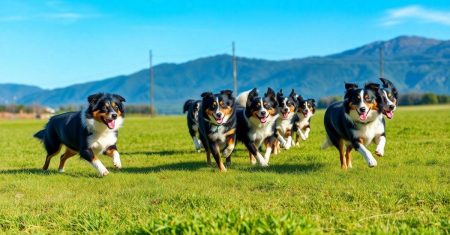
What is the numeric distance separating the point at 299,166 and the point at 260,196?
3.26 m

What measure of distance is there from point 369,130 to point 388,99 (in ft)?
4.08

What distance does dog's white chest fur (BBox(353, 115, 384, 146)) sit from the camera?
32.0ft

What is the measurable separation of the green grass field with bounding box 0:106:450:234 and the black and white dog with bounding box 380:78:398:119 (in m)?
0.97

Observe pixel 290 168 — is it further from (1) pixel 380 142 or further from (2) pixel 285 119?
(2) pixel 285 119

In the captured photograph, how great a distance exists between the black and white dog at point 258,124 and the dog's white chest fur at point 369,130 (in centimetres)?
224

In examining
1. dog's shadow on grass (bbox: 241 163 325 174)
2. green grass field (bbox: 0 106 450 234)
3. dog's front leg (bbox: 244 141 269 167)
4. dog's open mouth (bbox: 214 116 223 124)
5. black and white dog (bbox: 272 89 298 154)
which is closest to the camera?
green grass field (bbox: 0 106 450 234)

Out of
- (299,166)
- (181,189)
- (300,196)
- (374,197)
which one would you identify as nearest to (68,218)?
(181,189)

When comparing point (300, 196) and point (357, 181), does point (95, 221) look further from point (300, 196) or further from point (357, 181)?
point (357, 181)

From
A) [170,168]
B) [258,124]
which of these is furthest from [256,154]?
[170,168]

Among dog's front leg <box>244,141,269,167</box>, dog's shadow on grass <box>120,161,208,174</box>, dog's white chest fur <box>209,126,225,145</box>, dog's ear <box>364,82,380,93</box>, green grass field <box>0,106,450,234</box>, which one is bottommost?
dog's shadow on grass <box>120,161,208,174</box>

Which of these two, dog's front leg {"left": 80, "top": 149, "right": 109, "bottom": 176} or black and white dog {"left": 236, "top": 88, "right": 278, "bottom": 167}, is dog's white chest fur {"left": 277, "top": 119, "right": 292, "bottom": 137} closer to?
black and white dog {"left": 236, "top": 88, "right": 278, "bottom": 167}

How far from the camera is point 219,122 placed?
11.0 m

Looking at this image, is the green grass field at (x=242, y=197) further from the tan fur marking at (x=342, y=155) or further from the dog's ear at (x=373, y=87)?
the dog's ear at (x=373, y=87)

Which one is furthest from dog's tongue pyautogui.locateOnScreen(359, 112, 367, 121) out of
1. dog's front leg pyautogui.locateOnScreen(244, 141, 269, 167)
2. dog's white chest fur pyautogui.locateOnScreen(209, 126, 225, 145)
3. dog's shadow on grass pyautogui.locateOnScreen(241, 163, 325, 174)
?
dog's white chest fur pyautogui.locateOnScreen(209, 126, 225, 145)
